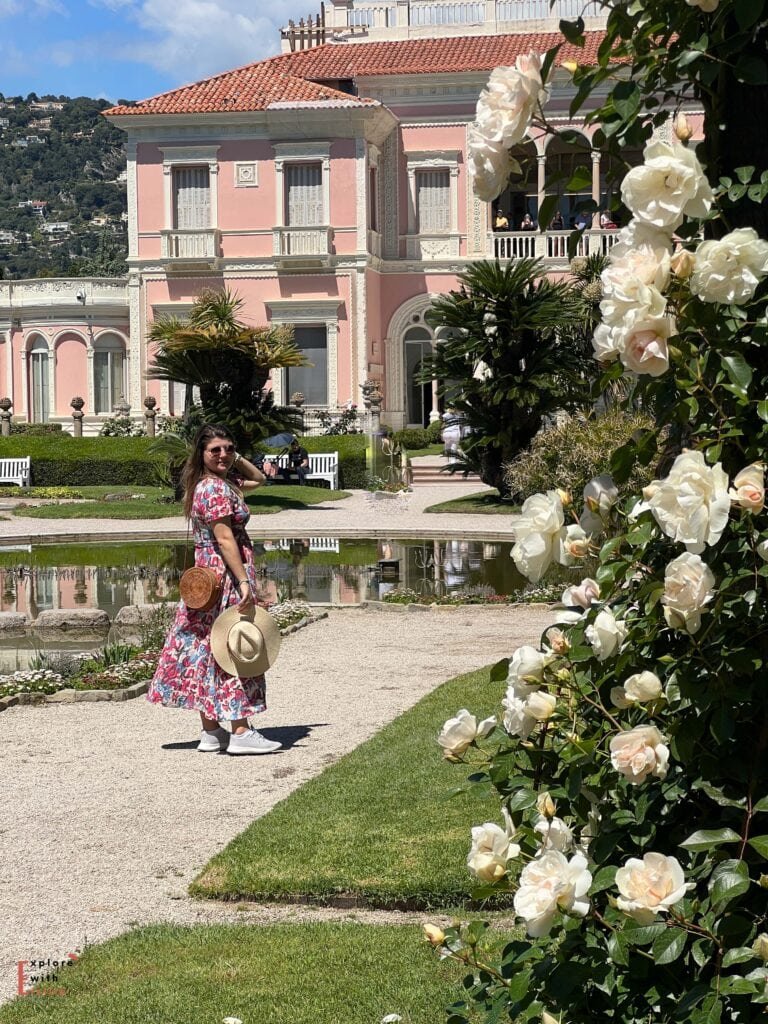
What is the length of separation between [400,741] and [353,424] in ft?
98.4

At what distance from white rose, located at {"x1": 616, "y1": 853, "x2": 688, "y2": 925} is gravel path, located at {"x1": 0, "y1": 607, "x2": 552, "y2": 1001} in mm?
3012

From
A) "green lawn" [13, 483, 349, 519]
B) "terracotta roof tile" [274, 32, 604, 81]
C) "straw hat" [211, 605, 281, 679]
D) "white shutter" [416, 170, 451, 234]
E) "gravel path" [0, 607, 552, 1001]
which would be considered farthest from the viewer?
"white shutter" [416, 170, 451, 234]

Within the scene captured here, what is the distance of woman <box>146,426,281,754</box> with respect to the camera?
8.30 meters

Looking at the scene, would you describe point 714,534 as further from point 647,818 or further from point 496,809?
point 496,809

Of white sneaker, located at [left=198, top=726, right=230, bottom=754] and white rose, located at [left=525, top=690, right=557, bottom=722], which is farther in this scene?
white sneaker, located at [left=198, top=726, right=230, bottom=754]

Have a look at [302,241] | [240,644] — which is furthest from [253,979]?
[302,241]

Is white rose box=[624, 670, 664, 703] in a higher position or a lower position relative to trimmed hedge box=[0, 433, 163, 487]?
higher

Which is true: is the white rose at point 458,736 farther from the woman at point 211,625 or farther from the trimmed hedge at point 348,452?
the trimmed hedge at point 348,452

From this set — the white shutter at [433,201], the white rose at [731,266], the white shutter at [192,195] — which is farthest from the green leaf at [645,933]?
the white shutter at [433,201]

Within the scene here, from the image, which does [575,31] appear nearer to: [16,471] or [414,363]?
[16,471]

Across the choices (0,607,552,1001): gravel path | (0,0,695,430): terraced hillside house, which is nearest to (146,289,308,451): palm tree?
(0,0,695,430): terraced hillside house

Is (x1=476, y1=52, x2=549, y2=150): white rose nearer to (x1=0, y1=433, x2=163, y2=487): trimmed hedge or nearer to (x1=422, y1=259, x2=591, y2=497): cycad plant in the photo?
(x1=422, y1=259, x2=591, y2=497): cycad plant

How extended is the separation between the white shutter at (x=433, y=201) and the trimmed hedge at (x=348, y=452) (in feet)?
36.2

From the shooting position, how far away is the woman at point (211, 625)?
327 inches
